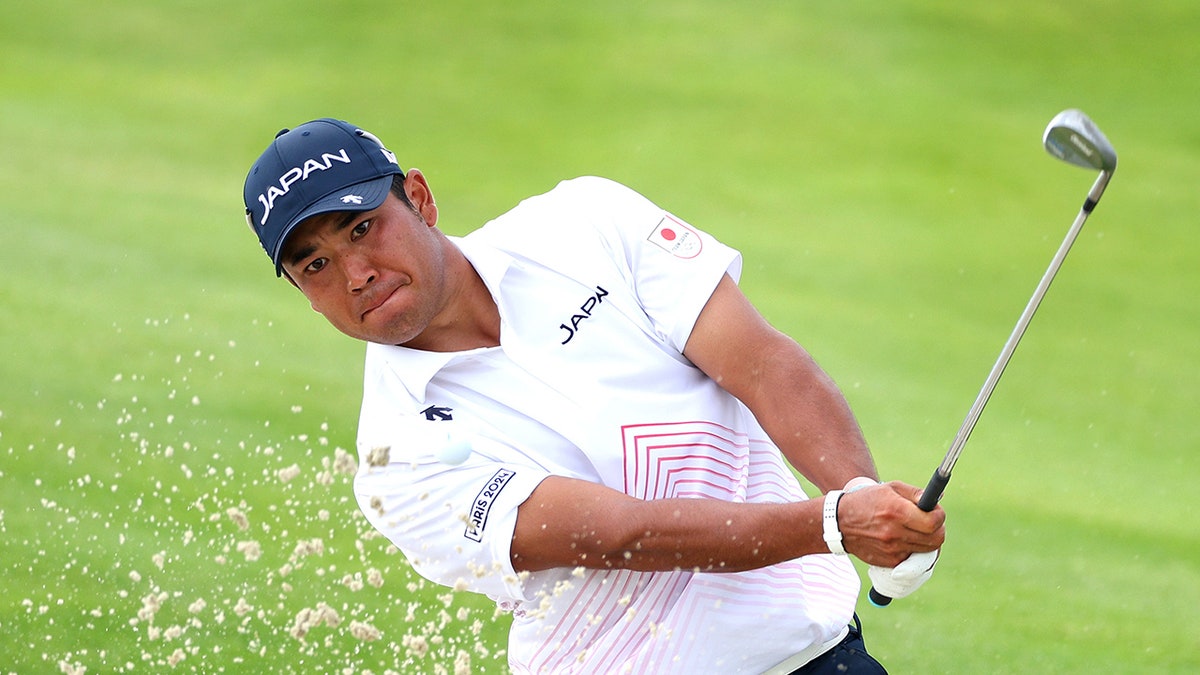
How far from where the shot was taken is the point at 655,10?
7578mm

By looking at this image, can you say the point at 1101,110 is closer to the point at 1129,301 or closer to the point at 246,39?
the point at 1129,301

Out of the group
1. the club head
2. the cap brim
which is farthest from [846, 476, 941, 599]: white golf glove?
the cap brim

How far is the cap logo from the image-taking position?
2.10 metres

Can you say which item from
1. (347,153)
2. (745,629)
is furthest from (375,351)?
(745,629)

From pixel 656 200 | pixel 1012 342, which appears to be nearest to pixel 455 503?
pixel 1012 342

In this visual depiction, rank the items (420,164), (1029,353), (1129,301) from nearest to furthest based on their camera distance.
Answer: (1029,353), (1129,301), (420,164)

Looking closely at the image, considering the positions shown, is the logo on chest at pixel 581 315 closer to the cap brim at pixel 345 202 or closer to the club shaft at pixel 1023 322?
the cap brim at pixel 345 202

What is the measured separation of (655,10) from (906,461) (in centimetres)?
375

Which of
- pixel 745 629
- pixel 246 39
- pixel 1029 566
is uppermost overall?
pixel 246 39

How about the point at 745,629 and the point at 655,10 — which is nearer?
the point at 745,629

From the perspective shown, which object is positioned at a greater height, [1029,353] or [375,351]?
[375,351]

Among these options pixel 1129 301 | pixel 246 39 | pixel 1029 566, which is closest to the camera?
pixel 1029 566

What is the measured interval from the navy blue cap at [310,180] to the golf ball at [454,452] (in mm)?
353

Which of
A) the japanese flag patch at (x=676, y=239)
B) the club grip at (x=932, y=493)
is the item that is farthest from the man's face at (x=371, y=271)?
the club grip at (x=932, y=493)
